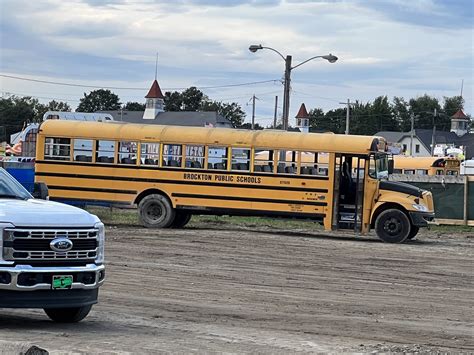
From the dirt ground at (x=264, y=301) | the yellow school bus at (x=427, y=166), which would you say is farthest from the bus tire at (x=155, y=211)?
the yellow school bus at (x=427, y=166)

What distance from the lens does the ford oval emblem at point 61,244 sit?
10.6 m

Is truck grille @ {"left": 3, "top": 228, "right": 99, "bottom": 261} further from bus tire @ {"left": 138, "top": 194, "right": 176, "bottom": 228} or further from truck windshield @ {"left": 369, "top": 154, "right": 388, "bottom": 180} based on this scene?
bus tire @ {"left": 138, "top": 194, "right": 176, "bottom": 228}

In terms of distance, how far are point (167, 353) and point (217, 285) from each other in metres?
6.28

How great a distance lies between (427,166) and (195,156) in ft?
71.1

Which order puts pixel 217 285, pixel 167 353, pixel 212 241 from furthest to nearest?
pixel 212 241, pixel 217 285, pixel 167 353

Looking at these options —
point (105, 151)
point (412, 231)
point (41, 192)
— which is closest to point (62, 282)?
point (41, 192)

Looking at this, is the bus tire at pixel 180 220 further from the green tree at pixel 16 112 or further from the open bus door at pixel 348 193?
the green tree at pixel 16 112

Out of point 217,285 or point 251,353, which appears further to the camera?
point 217,285

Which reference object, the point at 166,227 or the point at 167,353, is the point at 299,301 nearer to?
the point at 167,353

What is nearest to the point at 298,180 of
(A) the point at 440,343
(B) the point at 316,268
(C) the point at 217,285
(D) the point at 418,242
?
(D) the point at 418,242

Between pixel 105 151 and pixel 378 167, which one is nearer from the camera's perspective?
pixel 378 167

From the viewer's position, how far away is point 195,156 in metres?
28.0

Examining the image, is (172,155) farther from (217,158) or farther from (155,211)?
(155,211)

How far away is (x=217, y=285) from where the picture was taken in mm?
15906
